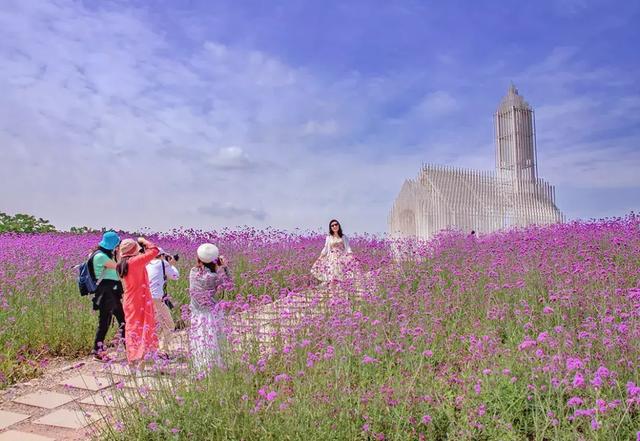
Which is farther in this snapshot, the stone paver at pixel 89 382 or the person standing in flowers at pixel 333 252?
the person standing in flowers at pixel 333 252

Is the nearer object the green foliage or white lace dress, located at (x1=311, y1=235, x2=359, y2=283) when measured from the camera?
white lace dress, located at (x1=311, y1=235, x2=359, y2=283)

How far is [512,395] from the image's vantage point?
11.1ft

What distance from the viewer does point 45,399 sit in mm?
5051

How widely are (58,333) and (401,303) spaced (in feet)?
13.5

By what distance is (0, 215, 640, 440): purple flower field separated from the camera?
3141 mm

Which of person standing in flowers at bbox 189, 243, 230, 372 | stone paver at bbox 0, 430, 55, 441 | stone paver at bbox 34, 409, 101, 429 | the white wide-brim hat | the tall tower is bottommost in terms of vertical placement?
stone paver at bbox 0, 430, 55, 441

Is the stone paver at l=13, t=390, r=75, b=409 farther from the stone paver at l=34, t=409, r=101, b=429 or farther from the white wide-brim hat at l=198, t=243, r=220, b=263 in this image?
the white wide-brim hat at l=198, t=243, r=220, b=263

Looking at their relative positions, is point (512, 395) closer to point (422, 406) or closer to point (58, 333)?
point (422, 406)

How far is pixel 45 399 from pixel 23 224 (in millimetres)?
17213

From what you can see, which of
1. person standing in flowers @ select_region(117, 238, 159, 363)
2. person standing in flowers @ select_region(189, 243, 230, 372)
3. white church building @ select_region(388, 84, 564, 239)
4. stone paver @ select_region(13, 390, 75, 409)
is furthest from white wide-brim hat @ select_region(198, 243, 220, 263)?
white church building @ select_region(388, 84, 564, 239)

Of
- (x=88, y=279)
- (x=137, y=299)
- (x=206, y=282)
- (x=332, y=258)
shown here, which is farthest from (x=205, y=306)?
(x=332, y=258)

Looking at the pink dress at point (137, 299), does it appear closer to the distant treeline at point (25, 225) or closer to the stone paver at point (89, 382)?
the stone paver at point (89, 382)

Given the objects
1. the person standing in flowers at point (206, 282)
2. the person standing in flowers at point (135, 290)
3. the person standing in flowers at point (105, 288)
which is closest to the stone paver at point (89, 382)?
the person standing in flowers at point (135, 290)

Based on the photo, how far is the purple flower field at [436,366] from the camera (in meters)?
3.14
